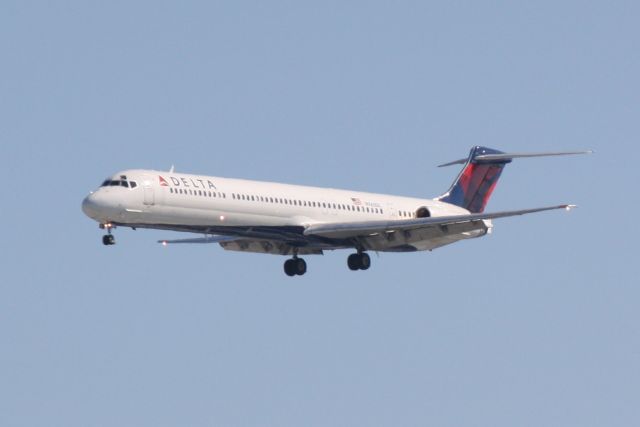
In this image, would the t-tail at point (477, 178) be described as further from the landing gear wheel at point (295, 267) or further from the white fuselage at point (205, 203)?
the landing gear wheel at point (295, 267)

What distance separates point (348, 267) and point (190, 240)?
590 cm

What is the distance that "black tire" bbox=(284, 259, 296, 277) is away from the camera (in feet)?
200

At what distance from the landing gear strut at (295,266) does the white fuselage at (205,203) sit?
2657 millimetres

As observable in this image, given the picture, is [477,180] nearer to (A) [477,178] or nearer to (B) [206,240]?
(A) [477,178]

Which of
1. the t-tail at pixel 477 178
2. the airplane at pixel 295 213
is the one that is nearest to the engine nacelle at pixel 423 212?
the airplane at pixel 295 213

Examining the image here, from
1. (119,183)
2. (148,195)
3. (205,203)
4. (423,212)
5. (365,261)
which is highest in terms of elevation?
(423,212)

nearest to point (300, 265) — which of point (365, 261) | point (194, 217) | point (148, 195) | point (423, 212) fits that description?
point (365, 261)

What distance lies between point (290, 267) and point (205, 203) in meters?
7.18

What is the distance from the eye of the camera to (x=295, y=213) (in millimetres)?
57156

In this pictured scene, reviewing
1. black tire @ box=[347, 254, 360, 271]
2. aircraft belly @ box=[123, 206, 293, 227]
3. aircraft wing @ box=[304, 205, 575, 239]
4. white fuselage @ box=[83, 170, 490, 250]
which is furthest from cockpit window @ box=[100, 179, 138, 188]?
black tire @ box=[347, 254, 360, 271]

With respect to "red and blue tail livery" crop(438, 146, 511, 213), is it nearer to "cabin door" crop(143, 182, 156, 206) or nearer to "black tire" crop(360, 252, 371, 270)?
"black tire" crop(360, 252, 371, 270)

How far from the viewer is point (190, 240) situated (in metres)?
61.9

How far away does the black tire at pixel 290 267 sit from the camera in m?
60.8

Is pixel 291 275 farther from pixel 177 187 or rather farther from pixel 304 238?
pixel 177 187
